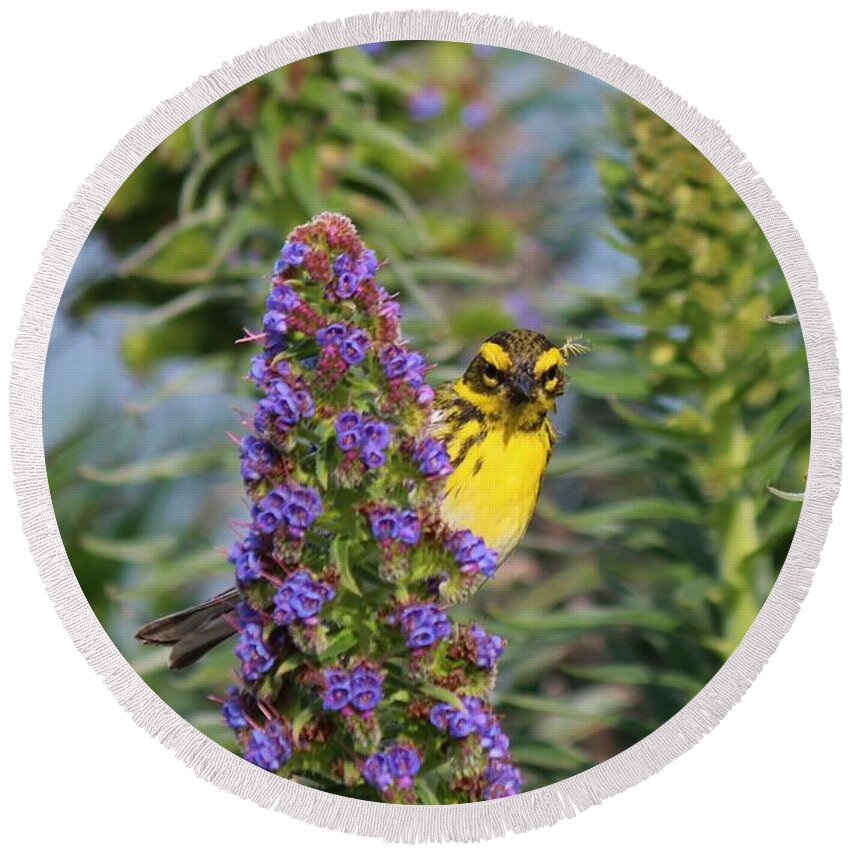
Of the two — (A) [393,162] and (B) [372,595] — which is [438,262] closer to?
(A) [393,162]

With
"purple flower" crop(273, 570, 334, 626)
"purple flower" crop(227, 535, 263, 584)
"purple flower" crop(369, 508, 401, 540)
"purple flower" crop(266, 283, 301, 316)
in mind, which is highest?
"purple flower" crop(266, 283, 301, 316)

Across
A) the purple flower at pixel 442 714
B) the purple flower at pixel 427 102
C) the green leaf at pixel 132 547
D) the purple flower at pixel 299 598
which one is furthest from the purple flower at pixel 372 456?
the purple flower at pixel 427 102

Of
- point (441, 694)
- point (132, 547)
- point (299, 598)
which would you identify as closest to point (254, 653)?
point (299, 598)

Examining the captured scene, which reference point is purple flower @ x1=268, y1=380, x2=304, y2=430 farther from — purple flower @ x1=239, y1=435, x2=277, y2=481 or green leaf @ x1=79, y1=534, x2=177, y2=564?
green leaf @ x1=79, y1=534, x2=177, y2=564

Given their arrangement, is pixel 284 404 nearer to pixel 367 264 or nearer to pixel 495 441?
pixel 367 264

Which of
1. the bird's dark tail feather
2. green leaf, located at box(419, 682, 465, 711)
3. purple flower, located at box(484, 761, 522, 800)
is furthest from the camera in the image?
the bird's dark tail feather

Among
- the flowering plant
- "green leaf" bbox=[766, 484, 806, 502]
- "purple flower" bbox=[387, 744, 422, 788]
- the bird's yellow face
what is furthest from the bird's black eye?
"purple flower" bbox=[387, 744, 422, 788]

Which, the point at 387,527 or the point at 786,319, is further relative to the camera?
the point at 786,319
